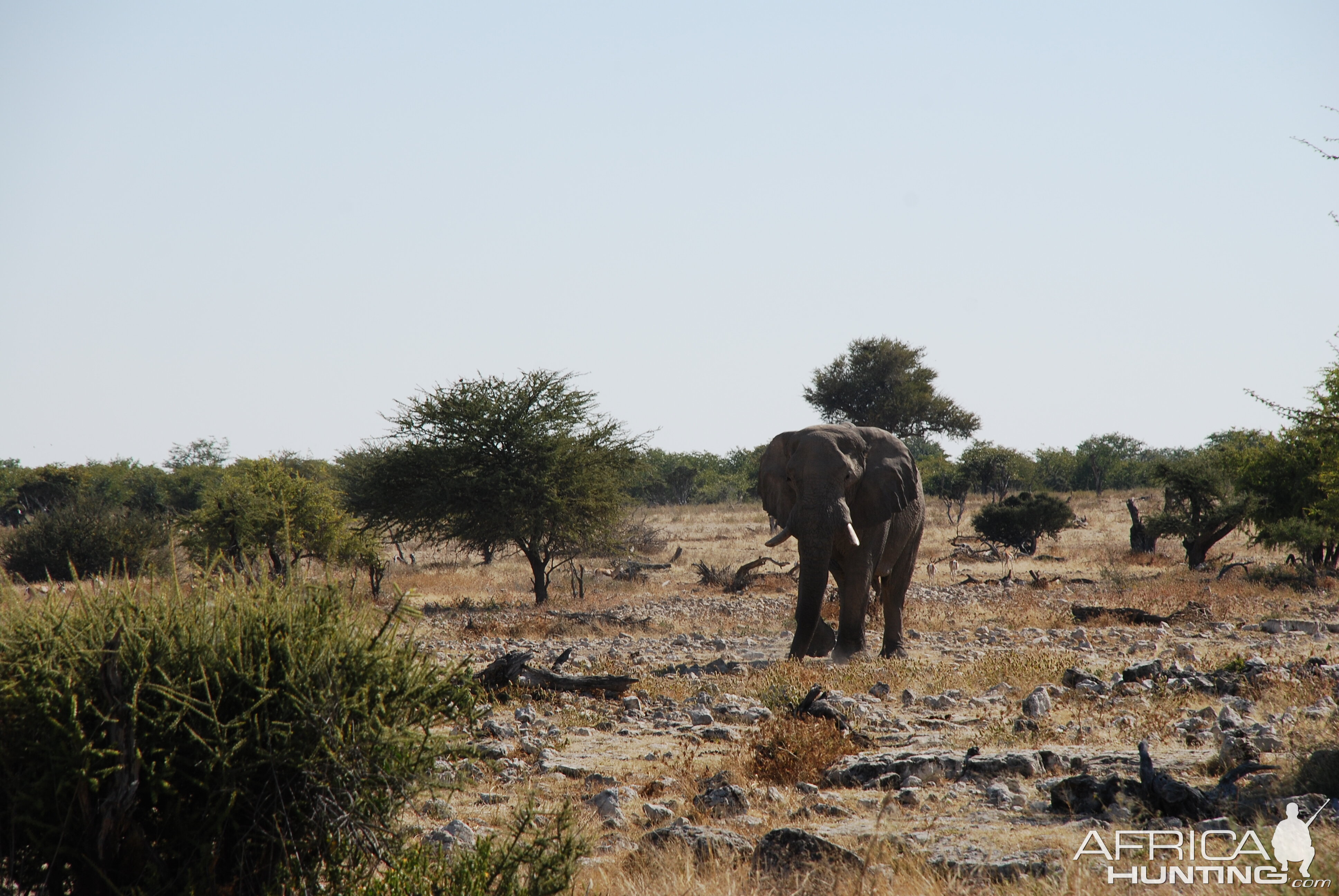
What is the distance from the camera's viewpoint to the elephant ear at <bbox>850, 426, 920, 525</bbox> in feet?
40.7

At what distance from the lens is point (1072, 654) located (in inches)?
474

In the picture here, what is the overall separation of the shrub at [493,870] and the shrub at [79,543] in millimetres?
28043

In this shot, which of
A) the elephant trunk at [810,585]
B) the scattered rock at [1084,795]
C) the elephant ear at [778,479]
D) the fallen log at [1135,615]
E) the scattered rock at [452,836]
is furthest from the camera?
the fallen log at [1135,615]

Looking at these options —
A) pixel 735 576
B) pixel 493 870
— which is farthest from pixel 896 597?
pixel 735 576

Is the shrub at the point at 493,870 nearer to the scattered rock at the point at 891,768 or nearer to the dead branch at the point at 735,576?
the scattered rock at the point at 891,768

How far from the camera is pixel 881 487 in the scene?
1243cm

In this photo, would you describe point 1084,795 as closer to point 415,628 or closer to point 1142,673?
point 415,628

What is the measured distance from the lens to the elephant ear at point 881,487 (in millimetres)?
12406

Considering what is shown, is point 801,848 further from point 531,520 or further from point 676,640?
point 531,520

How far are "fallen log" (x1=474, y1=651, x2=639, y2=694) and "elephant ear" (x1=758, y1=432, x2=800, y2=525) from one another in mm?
3276

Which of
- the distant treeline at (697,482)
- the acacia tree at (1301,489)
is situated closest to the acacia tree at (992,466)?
the distant treeline at (697,482)

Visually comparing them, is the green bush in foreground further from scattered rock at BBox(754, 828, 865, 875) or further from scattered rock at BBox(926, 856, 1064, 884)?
scattered rock at BBox(926, 856, 1064, 884)

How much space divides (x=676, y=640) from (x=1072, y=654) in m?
5.48

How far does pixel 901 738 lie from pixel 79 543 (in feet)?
96.2
